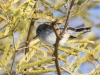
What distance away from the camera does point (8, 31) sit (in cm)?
110

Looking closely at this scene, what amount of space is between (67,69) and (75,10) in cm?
40

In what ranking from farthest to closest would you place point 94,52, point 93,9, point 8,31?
1. point 93,9
2. point 94,52
3. point 8,31

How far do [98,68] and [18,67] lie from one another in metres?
0.31

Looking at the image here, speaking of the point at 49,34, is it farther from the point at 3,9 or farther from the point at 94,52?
the point at 3,9

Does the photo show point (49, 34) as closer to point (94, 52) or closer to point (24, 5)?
point (94, 52)

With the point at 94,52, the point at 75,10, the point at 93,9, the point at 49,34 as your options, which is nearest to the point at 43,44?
the point at 49,34

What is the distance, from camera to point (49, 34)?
1643mm

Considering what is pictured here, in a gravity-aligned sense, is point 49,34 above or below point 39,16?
below

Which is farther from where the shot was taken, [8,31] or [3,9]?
[8,31]

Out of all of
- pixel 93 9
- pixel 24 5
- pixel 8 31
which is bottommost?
pixel 93 9

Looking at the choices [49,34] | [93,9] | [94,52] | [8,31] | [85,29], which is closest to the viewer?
[8,31]

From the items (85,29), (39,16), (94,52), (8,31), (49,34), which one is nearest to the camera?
(39,16)

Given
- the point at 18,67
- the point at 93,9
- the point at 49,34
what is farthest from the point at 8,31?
the point at 93,9

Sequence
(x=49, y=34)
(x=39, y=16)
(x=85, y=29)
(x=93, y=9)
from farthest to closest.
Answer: (x=93, y=9) < (x=49, y=34) < (x=85, y=29) < (x=39, y=16)
